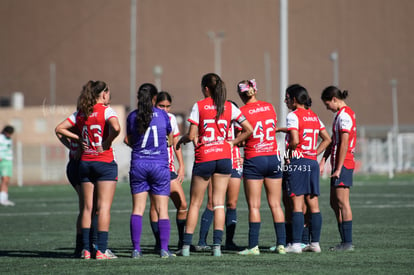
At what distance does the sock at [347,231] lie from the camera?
10.4m

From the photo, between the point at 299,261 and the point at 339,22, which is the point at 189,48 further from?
the point at 299,261

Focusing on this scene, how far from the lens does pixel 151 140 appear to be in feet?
32.0

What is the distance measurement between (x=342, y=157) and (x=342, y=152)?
0.07 metres

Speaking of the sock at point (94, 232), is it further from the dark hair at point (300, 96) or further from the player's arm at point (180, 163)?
the dark hair at point (300, 96)

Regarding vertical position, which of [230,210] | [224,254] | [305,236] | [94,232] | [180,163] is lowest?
[224,254]

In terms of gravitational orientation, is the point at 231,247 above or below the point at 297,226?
below

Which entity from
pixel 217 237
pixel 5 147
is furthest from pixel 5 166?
pixel 217 237

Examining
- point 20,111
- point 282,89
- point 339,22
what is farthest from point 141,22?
point 282,89

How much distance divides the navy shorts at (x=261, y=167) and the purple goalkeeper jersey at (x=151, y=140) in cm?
109

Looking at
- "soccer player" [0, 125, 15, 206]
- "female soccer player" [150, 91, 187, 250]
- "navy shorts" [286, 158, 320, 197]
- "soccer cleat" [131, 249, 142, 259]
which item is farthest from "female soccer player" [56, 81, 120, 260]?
"soccer player" [0, 125, 15, 206]

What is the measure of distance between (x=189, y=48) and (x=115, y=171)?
6769 cm

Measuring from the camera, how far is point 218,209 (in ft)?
33.3

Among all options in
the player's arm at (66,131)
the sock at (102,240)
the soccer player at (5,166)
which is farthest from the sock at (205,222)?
the soccer player at (5,166)

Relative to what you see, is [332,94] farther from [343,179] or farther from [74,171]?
[74,171]
